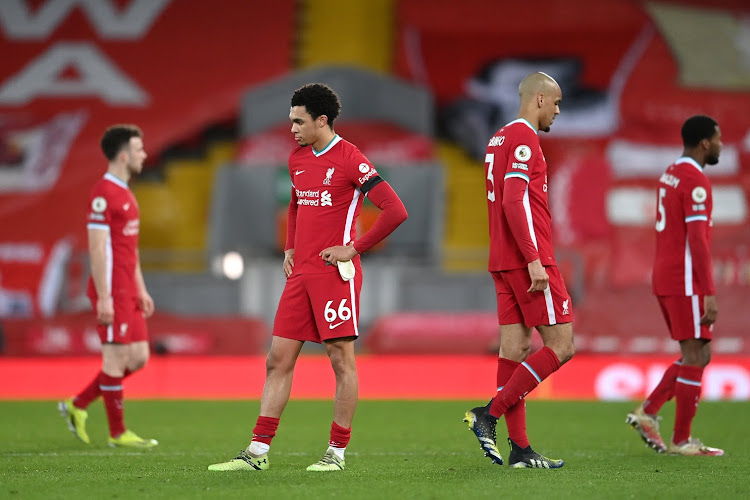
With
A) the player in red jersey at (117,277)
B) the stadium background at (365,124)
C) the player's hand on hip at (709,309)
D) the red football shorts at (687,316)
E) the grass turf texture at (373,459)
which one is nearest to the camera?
the grass turf texture at (373,459)

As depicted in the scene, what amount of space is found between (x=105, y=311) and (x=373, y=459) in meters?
2.03

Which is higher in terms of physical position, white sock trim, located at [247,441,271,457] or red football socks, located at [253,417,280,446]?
red football socks, located at [253,417,280,446]

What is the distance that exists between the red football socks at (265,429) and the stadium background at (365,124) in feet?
32.7

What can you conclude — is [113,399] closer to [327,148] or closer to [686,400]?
[327,148]

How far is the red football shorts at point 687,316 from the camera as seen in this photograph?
286 inches

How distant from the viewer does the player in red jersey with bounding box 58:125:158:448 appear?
7.70 m

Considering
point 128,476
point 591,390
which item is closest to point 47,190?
point 591,390

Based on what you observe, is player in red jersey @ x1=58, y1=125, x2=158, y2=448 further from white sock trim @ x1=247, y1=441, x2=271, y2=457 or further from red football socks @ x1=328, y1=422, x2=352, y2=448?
red football socks @ x1=328, y1=422, x2=352, y2=448

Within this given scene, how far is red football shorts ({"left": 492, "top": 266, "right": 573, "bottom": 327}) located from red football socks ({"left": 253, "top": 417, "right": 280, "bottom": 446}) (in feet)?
4.51

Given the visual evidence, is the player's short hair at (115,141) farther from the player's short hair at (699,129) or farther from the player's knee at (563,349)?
the player's short hair at (699,129)

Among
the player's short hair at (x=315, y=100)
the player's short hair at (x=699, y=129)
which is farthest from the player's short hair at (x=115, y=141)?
the player's short hair at (x=699, y=129)

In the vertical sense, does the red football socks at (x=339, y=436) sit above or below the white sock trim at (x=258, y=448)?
above

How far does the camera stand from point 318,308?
611 centimetres

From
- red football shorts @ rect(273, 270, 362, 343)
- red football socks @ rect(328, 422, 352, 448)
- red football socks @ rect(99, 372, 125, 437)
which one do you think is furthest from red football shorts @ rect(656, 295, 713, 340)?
red football socks @ rect(99, 372, 125, 437)
